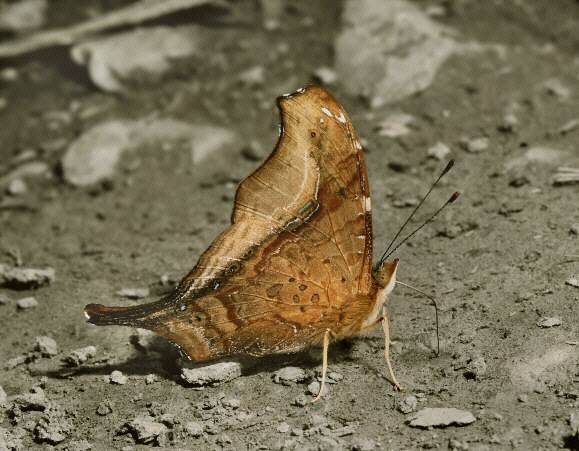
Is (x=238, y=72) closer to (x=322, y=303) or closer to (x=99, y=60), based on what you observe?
(x=99, y=60)

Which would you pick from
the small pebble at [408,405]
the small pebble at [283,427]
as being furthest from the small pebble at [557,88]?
the small pebble at [283,427]

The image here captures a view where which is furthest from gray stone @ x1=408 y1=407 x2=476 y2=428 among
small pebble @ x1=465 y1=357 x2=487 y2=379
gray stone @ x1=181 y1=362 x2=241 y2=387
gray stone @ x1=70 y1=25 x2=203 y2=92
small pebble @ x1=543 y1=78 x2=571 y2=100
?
gray stone @ x1=70 y1=25 x2=203 y2=92

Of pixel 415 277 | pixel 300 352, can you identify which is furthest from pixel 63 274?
pixel 415 277

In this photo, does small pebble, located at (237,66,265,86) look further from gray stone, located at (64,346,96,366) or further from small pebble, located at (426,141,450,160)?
gray stone, located at (64,346,96,366)

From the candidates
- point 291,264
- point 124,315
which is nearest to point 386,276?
point 291,264

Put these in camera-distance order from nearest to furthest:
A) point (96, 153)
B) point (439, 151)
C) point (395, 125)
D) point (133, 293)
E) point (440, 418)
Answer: point (440, 418), point (133, 293), point (439, 151), point (395, 125), point (96, 153)

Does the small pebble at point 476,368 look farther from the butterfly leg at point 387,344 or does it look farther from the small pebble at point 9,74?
the small pebble at point 9,74

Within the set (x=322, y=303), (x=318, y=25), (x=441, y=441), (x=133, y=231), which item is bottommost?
(x=133, y=231)

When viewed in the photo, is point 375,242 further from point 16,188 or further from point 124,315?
point 16,188
